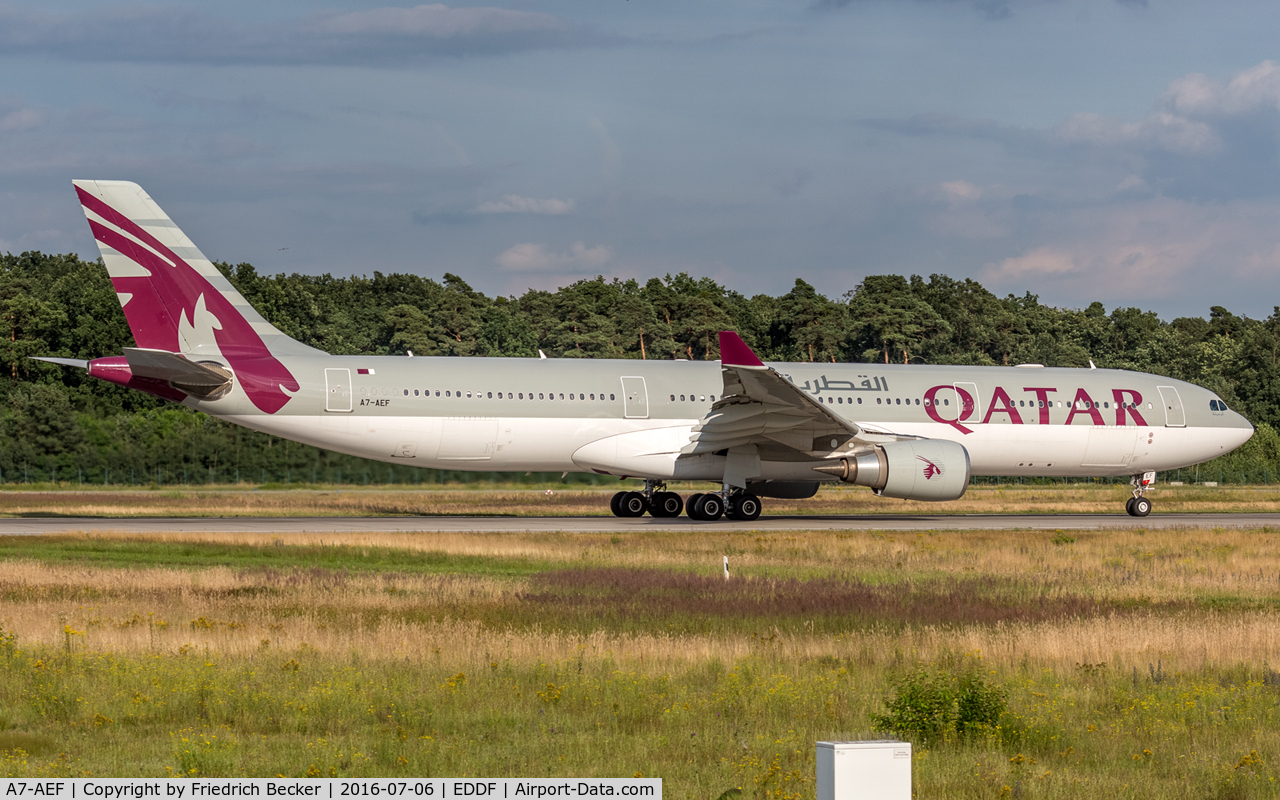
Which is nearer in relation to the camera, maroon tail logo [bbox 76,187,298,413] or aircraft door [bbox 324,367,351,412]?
maroon tail logo [bbox 76,187,298,413]

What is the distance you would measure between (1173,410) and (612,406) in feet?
49.4

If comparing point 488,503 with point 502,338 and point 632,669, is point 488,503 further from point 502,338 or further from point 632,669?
point 502,338

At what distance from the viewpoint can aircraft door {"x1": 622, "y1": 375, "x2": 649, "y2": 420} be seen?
94.5ft

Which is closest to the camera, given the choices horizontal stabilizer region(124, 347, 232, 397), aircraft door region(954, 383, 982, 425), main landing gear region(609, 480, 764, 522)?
horizontal stabilizer region(124, 347, 232, 397)

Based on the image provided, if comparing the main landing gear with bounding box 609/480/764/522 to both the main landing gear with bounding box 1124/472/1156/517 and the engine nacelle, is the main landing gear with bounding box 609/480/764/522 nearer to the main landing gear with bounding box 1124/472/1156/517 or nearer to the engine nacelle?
the engine nacelle

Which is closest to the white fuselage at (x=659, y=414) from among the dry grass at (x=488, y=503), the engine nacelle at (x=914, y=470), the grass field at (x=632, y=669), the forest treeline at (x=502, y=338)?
the engine nacelle at (x=914, y=470)

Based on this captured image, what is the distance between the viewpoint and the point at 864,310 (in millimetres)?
76875

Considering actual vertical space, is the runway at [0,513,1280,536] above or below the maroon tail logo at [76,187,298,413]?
below

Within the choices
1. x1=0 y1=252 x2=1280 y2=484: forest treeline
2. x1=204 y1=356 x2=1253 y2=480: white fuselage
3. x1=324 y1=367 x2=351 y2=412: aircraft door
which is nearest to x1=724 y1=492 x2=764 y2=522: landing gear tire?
x1=204 y1=356 x2=1253 y2=480: white fuselage

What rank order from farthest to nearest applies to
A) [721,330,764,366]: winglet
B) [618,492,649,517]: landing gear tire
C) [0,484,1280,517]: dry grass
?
1. [0,484,1280,517]: dry grass
2. [618,492,649,517]: landing gear tire
3. [721,330,764,366]: winglet

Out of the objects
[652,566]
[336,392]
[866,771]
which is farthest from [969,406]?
[866,771]

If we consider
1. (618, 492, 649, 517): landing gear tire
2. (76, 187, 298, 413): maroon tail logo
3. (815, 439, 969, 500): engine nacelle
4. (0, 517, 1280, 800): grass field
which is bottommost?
(0, 517, 1280, 800): grass field

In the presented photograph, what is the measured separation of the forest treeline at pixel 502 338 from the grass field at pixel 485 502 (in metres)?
3.03

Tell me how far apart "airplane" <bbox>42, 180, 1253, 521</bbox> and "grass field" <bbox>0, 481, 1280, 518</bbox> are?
16.0 ft
